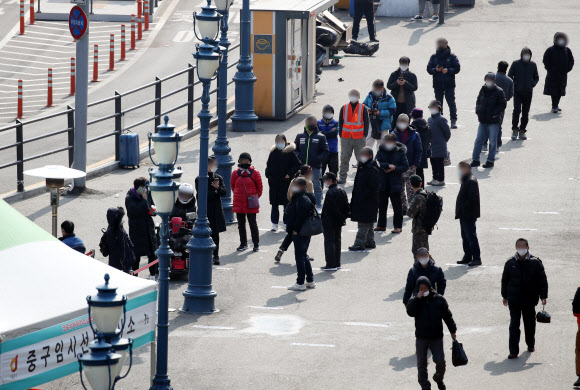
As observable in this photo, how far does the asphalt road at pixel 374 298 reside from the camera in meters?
12.5

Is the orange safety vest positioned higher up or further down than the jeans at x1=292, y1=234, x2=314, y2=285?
higher up

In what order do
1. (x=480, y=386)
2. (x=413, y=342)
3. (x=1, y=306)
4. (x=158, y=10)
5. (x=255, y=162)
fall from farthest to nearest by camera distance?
(x=158, y=10) < (x=255, y=162) < (x=413, y=342) < (x=480, y=386) < (x=1, y=306)

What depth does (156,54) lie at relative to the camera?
32719 millimetres

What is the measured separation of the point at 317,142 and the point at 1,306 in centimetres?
931

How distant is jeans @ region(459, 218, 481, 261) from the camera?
52.3 feet

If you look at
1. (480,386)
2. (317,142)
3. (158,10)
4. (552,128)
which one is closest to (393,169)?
(317,142)

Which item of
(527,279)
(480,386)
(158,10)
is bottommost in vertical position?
(480,386)

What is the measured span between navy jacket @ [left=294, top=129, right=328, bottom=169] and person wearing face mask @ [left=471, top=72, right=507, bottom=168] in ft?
13.6

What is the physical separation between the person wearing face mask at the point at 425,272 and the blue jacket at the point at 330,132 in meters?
6.63

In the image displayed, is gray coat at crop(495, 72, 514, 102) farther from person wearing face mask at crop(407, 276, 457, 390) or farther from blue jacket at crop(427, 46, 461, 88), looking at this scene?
person wearing face mask at crop(407, 276, 457, 390)

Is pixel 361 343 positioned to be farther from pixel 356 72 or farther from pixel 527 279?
pixel 356 72

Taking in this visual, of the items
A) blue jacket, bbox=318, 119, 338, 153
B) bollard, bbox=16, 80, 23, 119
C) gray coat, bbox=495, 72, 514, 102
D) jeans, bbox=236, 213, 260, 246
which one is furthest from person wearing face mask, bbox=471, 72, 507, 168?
bollard, bbox=16, 80, 23, 119

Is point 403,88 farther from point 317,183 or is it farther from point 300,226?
point 300,226

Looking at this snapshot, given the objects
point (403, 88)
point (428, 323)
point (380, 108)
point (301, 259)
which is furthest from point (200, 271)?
point (403, 88)
